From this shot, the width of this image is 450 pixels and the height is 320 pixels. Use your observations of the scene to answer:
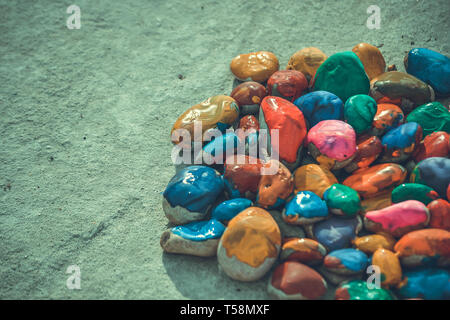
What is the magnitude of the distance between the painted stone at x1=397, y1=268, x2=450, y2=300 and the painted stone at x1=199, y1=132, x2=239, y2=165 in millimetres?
1173

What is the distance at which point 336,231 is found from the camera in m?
2.11

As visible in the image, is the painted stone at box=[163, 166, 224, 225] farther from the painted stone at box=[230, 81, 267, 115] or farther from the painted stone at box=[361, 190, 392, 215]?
the painted stone at box=[361, 190, 392, 215]

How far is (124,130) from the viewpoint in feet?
9.72

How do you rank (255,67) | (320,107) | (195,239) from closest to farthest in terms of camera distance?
(195,239) → (320,107) → (255,67)

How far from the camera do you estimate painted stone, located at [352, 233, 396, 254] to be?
6.71 ft

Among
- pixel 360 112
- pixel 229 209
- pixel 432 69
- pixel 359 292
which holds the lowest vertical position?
pixel 359 292

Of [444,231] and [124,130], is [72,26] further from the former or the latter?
[444,231]

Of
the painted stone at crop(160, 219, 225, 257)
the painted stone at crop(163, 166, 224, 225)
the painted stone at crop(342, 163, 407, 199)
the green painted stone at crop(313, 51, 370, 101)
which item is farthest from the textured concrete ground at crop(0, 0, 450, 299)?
the painted stone at crop(342, 163, 407, 199)

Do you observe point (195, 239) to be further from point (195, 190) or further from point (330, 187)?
point (330, 187)

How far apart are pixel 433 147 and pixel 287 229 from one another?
3.22ft

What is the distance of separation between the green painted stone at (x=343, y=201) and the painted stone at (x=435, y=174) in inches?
15.7

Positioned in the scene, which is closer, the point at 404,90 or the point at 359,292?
the point at 359,292

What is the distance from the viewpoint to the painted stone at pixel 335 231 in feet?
6.88

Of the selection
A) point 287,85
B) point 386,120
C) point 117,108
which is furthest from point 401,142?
point 117,108
